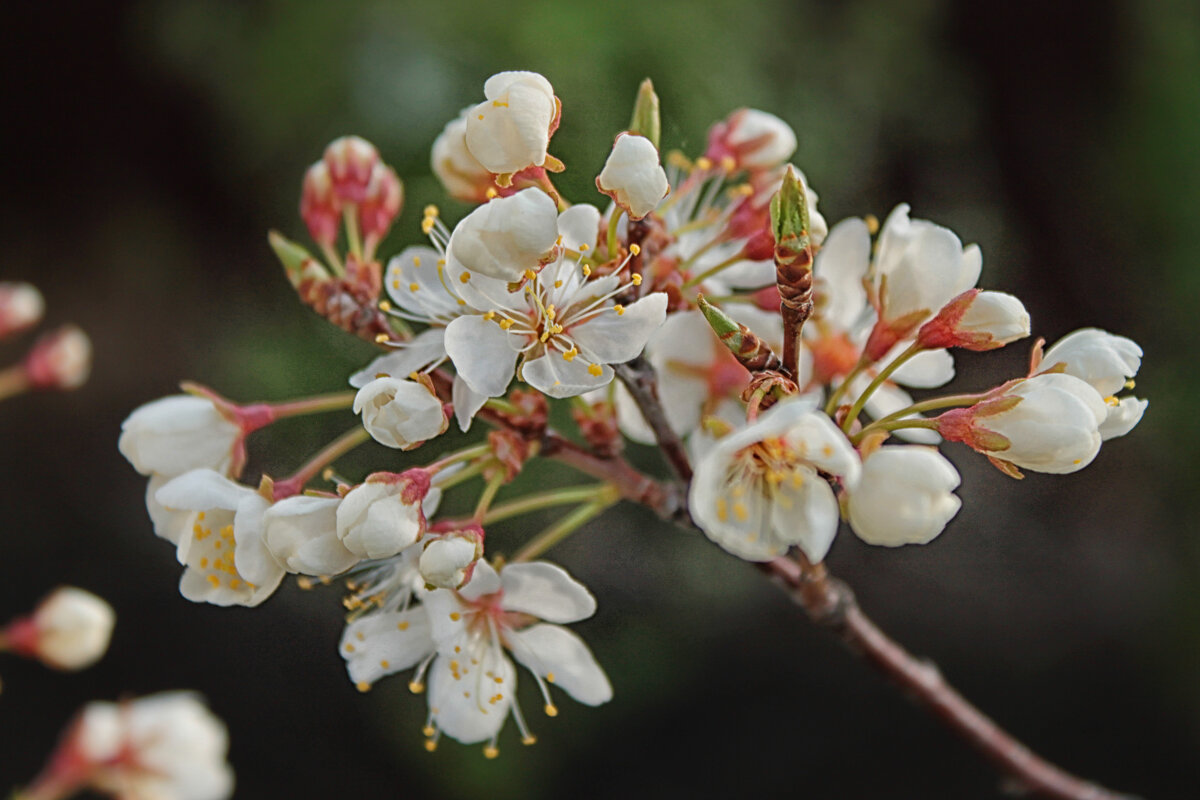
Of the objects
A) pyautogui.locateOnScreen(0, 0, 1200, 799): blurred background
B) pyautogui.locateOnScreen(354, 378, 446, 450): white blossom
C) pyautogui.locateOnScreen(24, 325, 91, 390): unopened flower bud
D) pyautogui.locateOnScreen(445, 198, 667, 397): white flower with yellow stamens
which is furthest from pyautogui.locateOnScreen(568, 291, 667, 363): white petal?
pyautogui.locateOnScreen(0, 0, 1200, 799): blurred background

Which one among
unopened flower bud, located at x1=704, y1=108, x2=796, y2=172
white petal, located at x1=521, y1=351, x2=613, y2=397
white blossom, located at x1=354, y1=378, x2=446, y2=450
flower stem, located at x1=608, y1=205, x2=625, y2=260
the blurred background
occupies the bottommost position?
the blurred background

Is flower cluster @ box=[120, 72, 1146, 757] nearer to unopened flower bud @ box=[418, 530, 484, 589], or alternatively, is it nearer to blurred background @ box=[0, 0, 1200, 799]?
unopened flower bud @ box=[418, 530, 484, 589]

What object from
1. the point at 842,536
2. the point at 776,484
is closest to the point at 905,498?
the point at 776,484

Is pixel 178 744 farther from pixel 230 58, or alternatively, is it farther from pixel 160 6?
pixel 160 6

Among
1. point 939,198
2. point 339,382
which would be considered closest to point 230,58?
point 339,382

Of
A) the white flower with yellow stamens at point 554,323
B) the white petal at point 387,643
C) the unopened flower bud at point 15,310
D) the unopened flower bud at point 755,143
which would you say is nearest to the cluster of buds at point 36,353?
the unopened flower bud at point 15,310
